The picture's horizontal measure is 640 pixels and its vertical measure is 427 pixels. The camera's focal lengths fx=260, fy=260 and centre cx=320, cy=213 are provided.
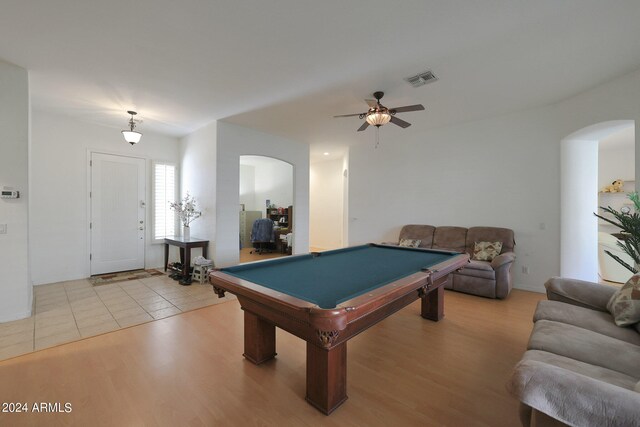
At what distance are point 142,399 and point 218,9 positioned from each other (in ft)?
9.79

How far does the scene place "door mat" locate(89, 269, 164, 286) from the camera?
15.0ft

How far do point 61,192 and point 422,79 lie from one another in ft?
20.0

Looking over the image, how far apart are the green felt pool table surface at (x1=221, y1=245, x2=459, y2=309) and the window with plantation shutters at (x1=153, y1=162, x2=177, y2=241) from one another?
435 cm

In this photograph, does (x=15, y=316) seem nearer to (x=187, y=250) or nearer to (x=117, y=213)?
(x=187, y=250)

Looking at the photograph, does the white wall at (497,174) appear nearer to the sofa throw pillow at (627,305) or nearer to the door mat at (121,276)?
the sofa throw pillow at (627,305)

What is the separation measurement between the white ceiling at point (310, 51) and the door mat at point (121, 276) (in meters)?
2.90

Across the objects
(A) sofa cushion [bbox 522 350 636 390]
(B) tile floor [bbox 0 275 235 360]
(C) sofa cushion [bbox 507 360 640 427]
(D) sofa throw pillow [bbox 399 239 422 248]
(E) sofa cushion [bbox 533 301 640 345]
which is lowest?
(B) tile floor [bbox 0 275 235 360]

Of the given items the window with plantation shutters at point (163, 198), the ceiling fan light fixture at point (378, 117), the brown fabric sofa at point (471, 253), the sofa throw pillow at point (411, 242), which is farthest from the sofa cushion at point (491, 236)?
the window with plantation shutters at point (163, 198)

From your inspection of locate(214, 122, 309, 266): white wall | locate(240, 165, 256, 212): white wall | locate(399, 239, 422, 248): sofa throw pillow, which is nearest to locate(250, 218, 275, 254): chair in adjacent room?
locate(240, 165, 256, 212): white wall

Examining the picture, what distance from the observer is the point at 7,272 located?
9.68ft

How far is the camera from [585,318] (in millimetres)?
1946

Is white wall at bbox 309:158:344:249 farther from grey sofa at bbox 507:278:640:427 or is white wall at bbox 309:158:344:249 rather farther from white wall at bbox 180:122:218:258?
grey sofa at bbox 507:278:640:427

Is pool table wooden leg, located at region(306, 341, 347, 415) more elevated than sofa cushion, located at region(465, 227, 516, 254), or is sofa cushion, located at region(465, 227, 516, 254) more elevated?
sofa cushion, located at region(465, 227, 516, 254)

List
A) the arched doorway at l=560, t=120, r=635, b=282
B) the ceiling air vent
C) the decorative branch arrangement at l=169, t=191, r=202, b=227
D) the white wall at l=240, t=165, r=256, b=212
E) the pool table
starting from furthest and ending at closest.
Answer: the white wall at l=240, t=165, r=256, b=212, the decorative branch arrangement at l=169, t=191, r=202, b=227, the arched doorway at l=560, t=120, r=635, b=282, the ceiling air vent, the pool table
